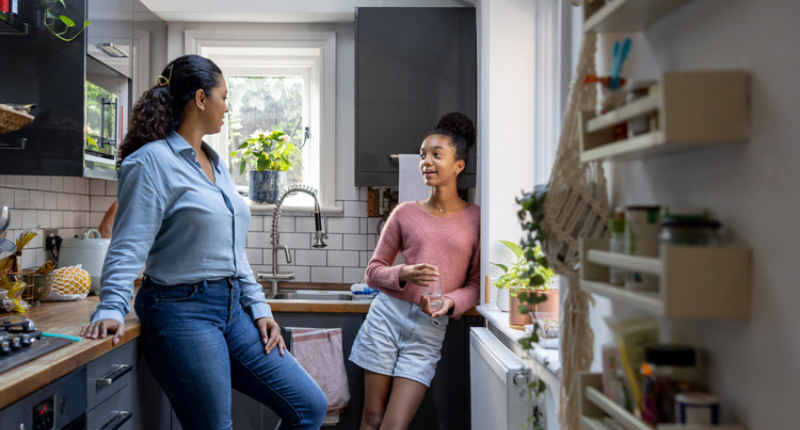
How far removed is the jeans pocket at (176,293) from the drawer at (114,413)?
342 millimetres

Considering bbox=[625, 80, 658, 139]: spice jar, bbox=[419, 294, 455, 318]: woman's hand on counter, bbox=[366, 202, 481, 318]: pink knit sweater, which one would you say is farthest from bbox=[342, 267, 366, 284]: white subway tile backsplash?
bbox=[625, 80, 658, 139]: spice jar

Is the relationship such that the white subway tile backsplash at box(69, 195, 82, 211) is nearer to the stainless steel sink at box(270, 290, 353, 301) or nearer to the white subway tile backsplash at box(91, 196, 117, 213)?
the white subway tile backsplash at box(91, 196, 117, 213)

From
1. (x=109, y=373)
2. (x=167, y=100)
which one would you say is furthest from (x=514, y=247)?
(x=109, y=373)

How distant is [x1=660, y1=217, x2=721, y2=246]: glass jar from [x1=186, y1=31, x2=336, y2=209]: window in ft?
8.58

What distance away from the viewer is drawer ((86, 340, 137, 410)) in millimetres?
1642

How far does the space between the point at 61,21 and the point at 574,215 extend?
2025 mm

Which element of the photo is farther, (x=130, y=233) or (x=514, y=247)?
(x=514, y=247)

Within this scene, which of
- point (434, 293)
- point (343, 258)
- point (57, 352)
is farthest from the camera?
point (343, 258)

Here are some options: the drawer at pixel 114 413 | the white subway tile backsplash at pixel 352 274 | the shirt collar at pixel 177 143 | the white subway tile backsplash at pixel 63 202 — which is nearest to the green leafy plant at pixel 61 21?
the shirt collar at pixel 177 143

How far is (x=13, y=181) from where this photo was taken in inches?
93.9

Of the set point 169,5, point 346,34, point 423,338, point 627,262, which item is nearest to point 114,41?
point 169,5

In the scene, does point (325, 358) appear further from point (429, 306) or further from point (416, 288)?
point (429, 306)

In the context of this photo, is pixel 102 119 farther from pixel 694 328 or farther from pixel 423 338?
pixel 694 328

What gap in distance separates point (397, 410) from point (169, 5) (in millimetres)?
2189
